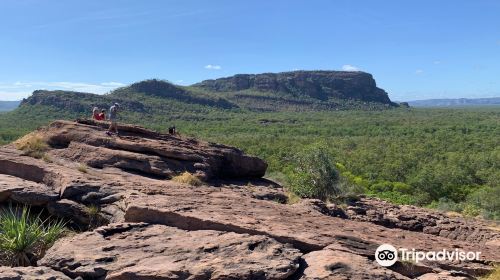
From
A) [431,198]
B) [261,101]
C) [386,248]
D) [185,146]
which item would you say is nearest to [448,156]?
[431,198]

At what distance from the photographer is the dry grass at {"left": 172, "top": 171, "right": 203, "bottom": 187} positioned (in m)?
13.0

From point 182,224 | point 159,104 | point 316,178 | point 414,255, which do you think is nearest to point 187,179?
point 182,224

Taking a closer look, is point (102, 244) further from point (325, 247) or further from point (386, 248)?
point (386, 248)

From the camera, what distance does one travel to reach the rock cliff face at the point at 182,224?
7297 millimetres

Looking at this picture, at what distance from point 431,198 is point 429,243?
96.1 ft

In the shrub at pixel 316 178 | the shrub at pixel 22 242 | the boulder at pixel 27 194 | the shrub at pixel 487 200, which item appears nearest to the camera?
the shrub at pixel 22 242

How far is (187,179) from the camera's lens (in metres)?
13.1

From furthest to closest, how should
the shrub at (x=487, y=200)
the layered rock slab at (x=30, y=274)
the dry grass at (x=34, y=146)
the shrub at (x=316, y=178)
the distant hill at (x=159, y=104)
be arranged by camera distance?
the distant hill at (x=159, y=104) → the shrub at (x=487, y=200) → the shrub at (x=316, y=178) → the dry grass at (x=34, y=146) → the layered rock slab at (x=30, y=274)

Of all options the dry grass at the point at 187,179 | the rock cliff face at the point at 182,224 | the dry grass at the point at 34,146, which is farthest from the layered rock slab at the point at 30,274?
the dry grass at the point at 34,146

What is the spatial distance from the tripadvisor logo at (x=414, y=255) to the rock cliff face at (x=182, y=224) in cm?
15

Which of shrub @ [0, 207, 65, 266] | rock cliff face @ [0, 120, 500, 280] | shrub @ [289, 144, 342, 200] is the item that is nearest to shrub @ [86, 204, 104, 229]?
rock cliff face @ [0, 120, 500, 280]

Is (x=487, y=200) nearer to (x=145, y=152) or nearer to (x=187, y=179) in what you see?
(x=187, y=179)

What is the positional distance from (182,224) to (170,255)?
1314mm

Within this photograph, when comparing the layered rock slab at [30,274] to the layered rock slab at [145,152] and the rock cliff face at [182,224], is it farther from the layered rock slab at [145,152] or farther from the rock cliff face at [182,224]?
the layered rock slab at [145,152]
